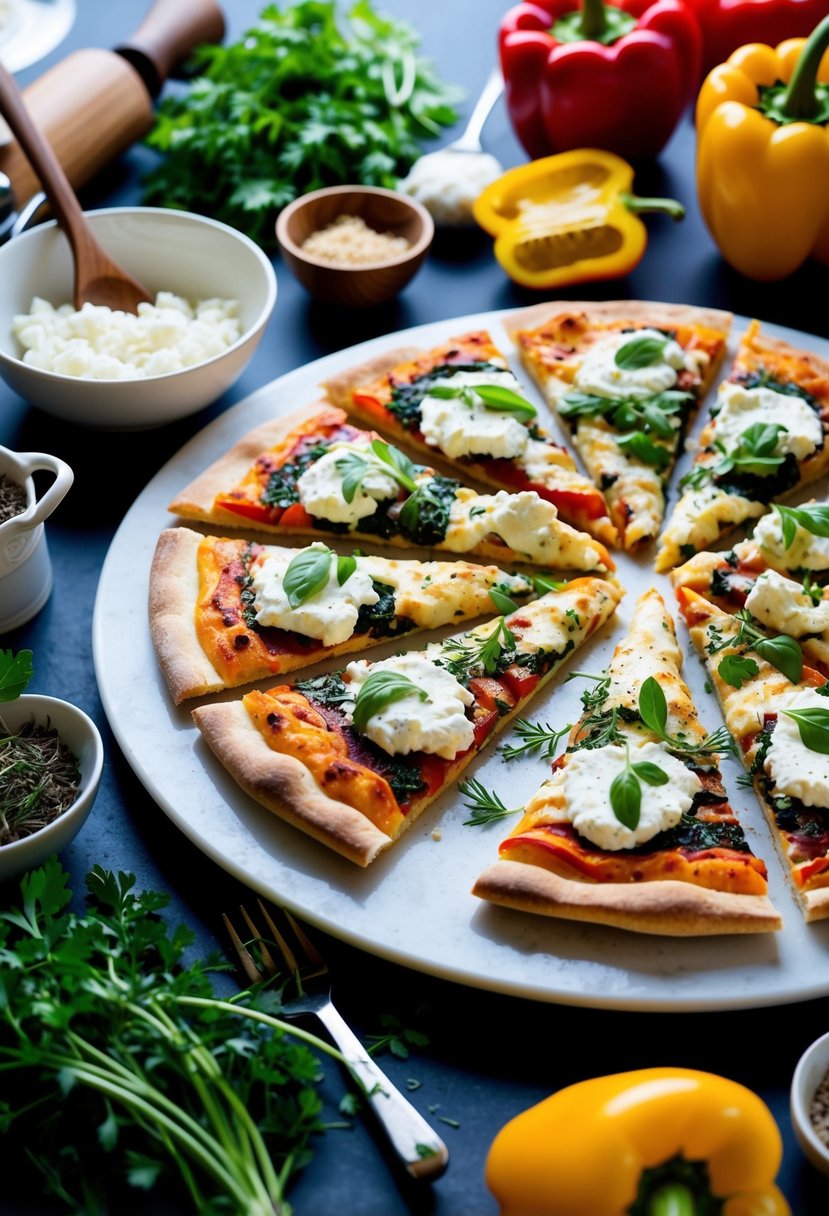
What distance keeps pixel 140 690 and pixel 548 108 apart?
4009mm

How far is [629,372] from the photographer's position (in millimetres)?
5555

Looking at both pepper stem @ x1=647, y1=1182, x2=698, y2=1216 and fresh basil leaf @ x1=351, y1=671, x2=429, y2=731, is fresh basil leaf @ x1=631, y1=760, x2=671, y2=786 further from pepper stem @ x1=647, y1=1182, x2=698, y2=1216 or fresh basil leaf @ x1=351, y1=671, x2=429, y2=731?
pepper stem @ x1=647, y1=1182, x2=698, y2=1216

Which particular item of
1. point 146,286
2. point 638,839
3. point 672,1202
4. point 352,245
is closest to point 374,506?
point 352,245

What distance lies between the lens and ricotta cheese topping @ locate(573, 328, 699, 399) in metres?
5.50

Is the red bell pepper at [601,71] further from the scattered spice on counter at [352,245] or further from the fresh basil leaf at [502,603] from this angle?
the fresh basil leaf at [502,603]

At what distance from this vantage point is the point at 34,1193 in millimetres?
3158

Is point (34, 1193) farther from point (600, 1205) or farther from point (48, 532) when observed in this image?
point (48, 532)

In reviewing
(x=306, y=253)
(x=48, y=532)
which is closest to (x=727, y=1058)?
(x=48, y=532)

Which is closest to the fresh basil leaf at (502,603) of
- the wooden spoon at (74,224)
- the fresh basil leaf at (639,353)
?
the fresh basil leaf at (639,353)

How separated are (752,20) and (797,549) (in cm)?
362

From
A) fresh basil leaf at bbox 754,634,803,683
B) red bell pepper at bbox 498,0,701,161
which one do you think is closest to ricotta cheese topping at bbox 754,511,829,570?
fresh basil leaf at bbox 754,634,803,683

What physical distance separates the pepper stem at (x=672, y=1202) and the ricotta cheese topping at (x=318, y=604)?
7.21 feet

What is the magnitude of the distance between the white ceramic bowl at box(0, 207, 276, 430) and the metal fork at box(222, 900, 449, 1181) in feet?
7.33

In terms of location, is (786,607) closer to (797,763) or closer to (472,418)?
(797,763)
